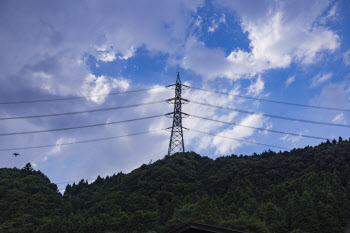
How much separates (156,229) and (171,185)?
28721 mm

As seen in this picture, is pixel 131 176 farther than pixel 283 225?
Yes

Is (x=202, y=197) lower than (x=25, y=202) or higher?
lower

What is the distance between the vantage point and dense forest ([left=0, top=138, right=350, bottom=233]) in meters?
48.8

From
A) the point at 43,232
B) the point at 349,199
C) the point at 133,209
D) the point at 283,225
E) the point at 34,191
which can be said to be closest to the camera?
the point at 283,225

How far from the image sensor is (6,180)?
95.9 metres

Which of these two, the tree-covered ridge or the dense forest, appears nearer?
the dense forest

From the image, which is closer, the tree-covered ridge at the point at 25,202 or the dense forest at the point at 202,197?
the dense forest at the point at 202,197

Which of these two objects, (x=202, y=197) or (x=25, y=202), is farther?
(x=25, y=202)

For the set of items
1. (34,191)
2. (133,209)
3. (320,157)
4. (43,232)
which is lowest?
(43,232)

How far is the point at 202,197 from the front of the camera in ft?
212

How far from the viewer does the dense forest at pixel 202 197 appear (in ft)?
160

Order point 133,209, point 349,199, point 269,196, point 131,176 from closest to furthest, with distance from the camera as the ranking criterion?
1. point 349,199
2. point 269,196
3. point 133,209
4. point 131,176

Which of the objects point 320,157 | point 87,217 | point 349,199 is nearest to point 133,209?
point 87,217

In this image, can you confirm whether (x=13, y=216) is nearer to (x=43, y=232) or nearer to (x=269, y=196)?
(x=43, y=232)
